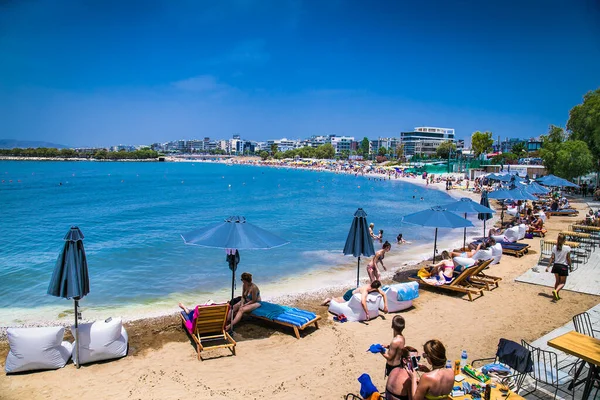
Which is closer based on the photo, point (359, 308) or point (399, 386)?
point (399, 386)

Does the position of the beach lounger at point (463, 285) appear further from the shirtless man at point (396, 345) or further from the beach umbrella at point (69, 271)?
the beach umbrella at point (69, 271)

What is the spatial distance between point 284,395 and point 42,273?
11858 mm

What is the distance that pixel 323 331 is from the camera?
7617 mm

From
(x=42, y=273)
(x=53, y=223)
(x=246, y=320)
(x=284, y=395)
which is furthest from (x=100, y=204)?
(x=284, y=395)

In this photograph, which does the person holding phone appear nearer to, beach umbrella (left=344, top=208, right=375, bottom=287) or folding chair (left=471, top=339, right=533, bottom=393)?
folding chair (left=471, top=339, right=533, bottom=393)

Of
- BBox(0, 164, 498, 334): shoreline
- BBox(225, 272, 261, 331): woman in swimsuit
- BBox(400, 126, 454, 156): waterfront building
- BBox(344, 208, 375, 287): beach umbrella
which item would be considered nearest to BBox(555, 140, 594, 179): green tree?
BBox(0, 164, 498, 334): shoreline

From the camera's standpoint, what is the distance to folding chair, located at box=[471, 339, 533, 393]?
4844 millimetres

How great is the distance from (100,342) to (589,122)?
39000 mm

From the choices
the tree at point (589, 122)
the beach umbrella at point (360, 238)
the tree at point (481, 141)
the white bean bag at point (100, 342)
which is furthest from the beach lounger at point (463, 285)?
the tree at point (481, 141)

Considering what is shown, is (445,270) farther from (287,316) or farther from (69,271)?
(69,271)

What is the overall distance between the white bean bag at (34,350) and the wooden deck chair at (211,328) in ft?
6.92

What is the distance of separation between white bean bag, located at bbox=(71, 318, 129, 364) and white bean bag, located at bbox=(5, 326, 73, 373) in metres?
0.26

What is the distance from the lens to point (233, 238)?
7.15m

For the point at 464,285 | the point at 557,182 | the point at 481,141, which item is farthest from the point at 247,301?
the point at 481,141
